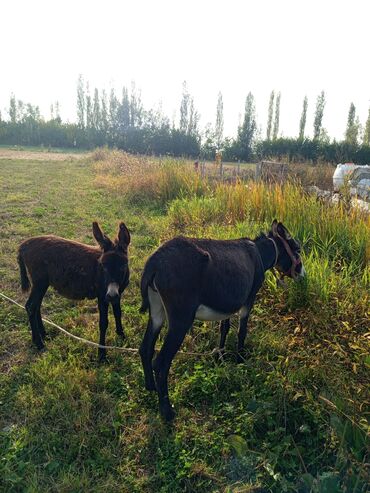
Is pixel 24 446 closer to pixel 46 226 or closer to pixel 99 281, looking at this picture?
pixel 99 281

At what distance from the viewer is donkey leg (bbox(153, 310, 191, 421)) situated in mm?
2943

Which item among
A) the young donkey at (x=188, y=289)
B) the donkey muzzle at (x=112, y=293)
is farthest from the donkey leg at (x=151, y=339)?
the donkey muzzle at (x=112, y=293)

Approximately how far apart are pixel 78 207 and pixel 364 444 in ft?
31.9

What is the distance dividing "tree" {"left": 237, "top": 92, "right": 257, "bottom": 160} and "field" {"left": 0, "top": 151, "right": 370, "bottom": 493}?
1322 inches

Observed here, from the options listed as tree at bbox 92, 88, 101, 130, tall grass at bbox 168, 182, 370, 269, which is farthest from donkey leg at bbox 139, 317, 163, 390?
tree at bbox 92, 88, 101, 130

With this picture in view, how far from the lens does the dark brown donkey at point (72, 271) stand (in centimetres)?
380

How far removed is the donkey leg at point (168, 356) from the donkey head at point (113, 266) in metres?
0.77

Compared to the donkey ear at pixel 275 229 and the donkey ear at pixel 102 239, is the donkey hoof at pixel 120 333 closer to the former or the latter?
the donkey ear at pixel 102 239

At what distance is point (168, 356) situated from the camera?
2.96 metres

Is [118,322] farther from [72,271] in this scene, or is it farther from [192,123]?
[192,123]

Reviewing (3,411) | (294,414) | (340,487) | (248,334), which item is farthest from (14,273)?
(340,487)

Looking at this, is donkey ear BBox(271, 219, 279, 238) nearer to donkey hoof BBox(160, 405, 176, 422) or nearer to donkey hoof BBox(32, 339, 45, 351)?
donkey hoof BBox(160, 405, 176, 422)

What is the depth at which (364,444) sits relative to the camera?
247 cm

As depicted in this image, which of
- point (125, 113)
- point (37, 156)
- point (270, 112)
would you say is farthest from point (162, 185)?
point (270, 112)
